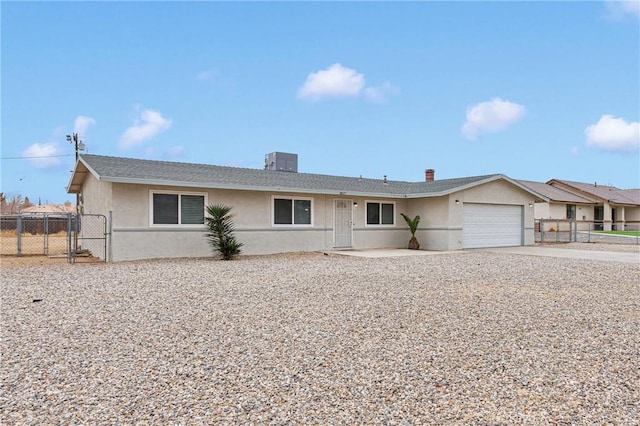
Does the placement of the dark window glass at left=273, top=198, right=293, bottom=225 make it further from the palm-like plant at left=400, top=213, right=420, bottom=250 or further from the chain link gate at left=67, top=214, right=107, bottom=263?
the chain link gate at left=67, top=214, right=107, bottom=263

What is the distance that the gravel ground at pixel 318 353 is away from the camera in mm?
3025

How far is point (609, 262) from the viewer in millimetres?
12375

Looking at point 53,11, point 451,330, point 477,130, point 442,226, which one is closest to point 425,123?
point 477,130

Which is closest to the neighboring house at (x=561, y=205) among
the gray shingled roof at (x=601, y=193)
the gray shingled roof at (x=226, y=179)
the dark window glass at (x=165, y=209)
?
the gray shingled roof at (x=601, y=193)

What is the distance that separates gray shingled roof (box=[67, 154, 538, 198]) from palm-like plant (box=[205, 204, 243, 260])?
86 cm

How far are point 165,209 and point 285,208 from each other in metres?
4.23

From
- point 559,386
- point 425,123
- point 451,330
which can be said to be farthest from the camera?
point 425,123

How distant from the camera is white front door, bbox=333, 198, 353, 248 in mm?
16312

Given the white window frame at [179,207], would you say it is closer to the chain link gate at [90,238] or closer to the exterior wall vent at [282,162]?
the chain link gate at [90,238]

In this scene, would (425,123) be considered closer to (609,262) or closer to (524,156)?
(524,156)

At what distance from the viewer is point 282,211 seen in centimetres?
1516

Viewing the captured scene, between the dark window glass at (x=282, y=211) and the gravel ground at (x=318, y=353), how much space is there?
6735 millimetres

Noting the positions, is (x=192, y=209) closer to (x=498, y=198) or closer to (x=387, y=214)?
(x=387, y=214)

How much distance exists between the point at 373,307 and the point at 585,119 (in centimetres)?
1793
